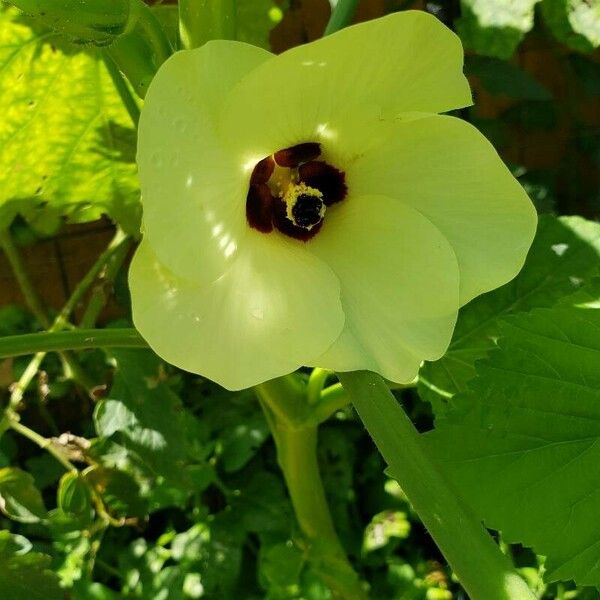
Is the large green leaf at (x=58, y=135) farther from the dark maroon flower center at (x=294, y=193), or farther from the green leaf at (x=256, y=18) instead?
the dark maroon flower center at (x=294, y=193)

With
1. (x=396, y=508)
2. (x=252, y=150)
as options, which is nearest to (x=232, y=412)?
(x=396, y=508)

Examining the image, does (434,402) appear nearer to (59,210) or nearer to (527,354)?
(527,354)

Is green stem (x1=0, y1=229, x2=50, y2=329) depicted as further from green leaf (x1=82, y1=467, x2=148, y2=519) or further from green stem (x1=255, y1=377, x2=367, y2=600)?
green stem (x1=255, y1=377, x2=367, y2=600)

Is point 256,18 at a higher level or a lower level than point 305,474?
higher

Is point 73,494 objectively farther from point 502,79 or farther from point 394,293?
point 502,79

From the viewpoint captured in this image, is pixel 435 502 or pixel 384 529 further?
pixel 384 529

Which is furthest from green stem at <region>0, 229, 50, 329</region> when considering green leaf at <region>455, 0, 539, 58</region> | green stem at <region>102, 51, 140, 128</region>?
Answer: green leaf at <region>455, 0, 539, 58</region>

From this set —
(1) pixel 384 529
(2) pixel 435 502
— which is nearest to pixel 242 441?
(1) pixel 384 529

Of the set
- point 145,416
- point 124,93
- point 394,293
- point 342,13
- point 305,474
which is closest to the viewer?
point 394,293
